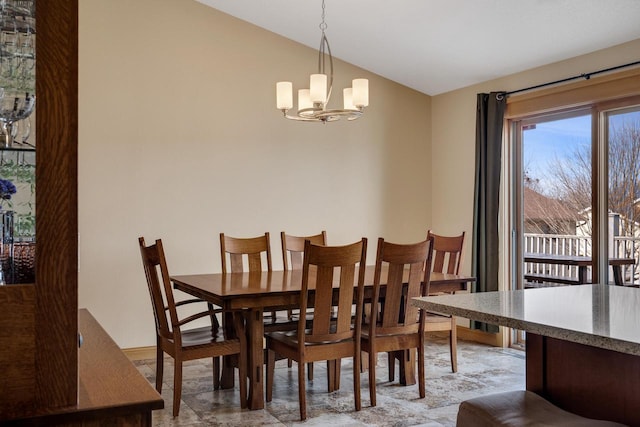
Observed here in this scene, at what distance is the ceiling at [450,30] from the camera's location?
13.3ft

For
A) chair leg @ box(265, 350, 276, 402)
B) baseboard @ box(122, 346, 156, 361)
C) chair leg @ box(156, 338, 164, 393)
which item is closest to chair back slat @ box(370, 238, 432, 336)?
chair leg @ box(265, 350, 276, 402)

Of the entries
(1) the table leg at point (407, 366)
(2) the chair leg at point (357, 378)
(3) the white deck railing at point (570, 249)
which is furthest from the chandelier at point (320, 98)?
(3) the white deck railing at point (570, 249)

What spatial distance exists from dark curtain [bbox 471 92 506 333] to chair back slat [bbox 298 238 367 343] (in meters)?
2.21

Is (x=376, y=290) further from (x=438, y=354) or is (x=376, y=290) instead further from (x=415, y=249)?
(x=438, y=354)

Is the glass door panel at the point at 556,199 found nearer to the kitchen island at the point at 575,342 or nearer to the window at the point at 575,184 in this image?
the window at the point at 575,184

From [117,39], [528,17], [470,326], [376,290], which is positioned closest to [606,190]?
[528,17]

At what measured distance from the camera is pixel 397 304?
3.68m

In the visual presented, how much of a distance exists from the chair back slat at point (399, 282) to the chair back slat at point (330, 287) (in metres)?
0.14

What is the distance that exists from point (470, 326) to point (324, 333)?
104 inches

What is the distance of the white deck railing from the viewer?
432cm

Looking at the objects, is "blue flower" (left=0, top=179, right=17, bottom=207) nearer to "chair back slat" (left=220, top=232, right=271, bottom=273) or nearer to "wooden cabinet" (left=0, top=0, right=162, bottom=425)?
"wooden cabinet" (left=0, top=0, right=162, bottom=425)

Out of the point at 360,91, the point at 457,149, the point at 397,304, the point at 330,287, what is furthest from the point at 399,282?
the point at 457,149

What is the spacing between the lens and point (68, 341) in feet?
3.80

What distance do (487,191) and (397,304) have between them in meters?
2.15
